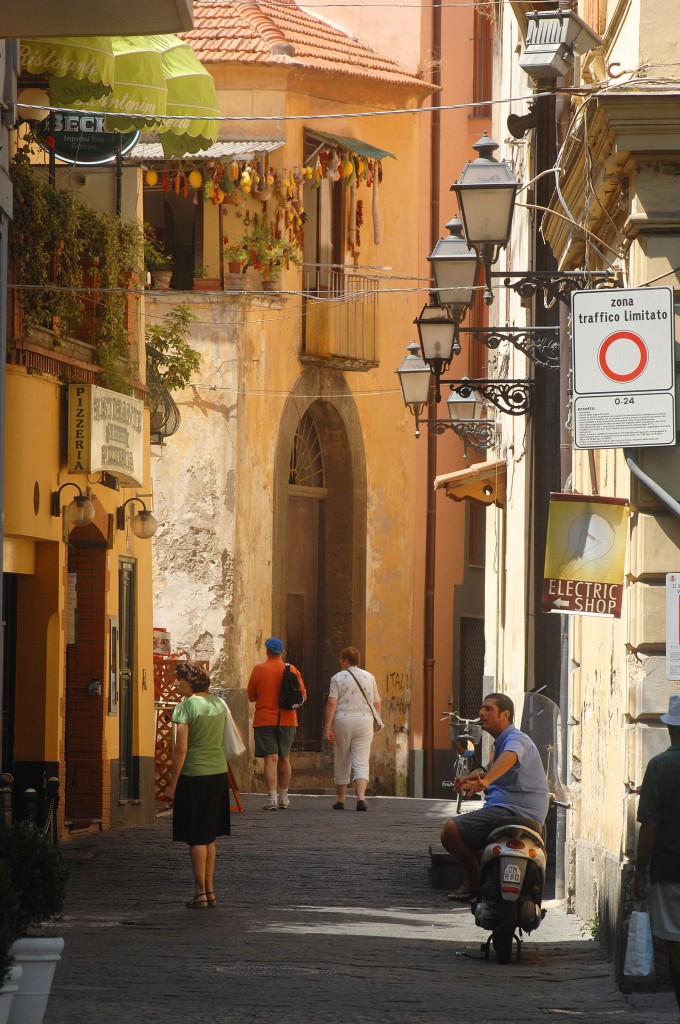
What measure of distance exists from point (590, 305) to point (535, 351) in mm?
4853

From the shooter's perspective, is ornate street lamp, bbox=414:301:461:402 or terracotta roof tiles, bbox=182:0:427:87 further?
terracotta roof tiles, bbox=182:0:427:87

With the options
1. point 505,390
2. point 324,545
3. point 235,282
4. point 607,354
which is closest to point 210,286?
point 235,282

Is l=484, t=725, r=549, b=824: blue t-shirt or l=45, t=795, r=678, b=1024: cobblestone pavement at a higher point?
l=484, t=725, r=549, b=824: blue t-shirt

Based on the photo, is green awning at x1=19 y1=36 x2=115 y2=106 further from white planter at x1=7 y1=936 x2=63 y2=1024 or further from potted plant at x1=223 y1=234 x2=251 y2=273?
A: potted plant at x1=223 y1=234 x2=251 y2=273

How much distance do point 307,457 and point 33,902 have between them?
21600 millimetres

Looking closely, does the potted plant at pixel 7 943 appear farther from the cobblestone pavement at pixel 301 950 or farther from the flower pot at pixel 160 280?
the flower pot at pixel 160 280

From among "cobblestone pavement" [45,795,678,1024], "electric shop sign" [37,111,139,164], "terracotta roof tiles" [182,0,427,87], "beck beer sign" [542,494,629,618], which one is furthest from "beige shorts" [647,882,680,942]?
"terracotta roof tiles" [182,0,427,87]

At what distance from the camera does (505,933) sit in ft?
32.8

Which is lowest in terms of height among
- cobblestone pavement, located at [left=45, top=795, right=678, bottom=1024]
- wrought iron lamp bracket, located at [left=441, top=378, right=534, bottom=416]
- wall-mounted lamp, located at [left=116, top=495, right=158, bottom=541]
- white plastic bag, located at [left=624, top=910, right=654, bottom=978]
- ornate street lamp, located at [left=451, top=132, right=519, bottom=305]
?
cobblestone pavement, located at [left=45, top=795, right=678, bottom=1024]

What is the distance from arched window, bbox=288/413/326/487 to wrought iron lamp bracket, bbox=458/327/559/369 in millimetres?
13628

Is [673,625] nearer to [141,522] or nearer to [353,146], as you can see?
[141,522]

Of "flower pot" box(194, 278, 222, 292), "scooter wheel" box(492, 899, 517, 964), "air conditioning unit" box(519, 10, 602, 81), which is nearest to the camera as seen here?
"scooter wheel" box(492, 899, 517, 964)

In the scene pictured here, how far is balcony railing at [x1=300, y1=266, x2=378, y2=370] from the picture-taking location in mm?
27328

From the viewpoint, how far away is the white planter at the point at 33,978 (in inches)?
283
